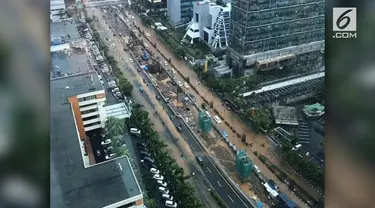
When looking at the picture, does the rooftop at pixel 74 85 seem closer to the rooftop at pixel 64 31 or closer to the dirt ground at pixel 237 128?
the rooftop at pixel 64 31

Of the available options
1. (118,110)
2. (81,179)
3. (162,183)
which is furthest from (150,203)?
(118,110)

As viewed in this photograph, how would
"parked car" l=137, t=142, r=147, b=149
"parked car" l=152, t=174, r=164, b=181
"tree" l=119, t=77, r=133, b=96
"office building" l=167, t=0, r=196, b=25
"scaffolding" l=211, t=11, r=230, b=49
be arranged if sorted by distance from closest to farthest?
1. "parked car" l=152, t=174, r=164, b=181
2. "parked car" l=137, t=142, r=147, b=149
3. "tree" l=119, t=77, r=133, b=96
4. "scaffolding" l=211, t=11, r=230, b=49
5. "office building" l=167, t=0, r=196, b=25

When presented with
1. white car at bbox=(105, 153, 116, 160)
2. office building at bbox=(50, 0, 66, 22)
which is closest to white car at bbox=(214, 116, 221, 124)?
white car at bbox=(105, 153, 116, 160)

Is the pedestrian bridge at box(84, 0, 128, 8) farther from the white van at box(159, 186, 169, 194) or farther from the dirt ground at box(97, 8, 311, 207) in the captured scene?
the white van at box(159, 186, 169, 194)

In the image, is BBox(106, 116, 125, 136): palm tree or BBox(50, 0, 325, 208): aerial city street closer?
BBox(50, 0, 325, 208): aerial city street

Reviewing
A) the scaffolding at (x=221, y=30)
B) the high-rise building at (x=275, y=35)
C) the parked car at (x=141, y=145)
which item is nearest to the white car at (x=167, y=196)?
the parked car at (x=141, y=145)
